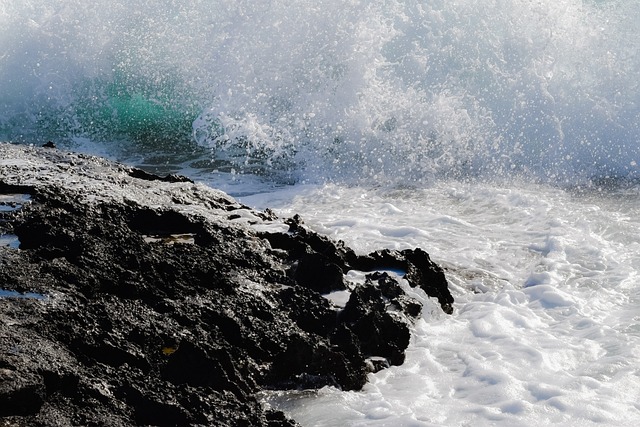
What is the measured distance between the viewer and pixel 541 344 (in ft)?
14.5

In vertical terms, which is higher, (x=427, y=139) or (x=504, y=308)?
(x=427, y=139)

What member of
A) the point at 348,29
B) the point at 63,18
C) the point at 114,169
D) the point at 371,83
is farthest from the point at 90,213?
the point at 63,18

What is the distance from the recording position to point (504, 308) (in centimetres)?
496

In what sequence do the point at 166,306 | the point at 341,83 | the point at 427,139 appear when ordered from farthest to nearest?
the point at 341,83 < the point at 427,139 < the point at 166,306

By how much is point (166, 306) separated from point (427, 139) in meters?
5.81

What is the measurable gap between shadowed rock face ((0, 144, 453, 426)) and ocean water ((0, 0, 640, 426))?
0.22 metres

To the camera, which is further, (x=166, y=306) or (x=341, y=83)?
(x=341, y=83)

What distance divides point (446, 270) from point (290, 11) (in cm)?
637

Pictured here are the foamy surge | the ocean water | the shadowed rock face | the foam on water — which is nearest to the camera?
the shadowed rock face

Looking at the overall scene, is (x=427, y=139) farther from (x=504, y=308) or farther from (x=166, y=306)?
(x=166, y=306)

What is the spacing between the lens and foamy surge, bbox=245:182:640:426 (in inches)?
143

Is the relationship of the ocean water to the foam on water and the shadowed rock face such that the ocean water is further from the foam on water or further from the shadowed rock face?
the shadowed rock face

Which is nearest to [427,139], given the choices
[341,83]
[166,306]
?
[341,83]

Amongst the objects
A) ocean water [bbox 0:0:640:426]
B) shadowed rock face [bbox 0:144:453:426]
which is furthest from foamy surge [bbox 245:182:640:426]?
shadowed rock face [bbox 0:144:453:426]
